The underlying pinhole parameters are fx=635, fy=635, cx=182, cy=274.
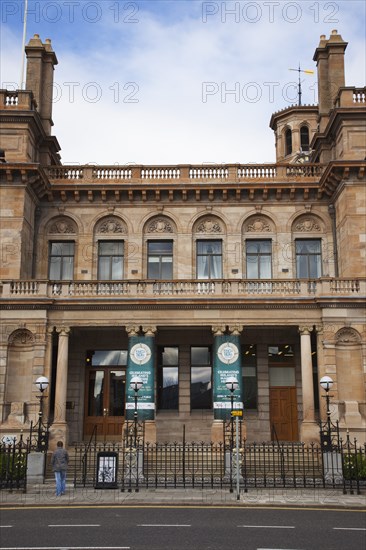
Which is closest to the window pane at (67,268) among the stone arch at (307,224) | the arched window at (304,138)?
the stone arch at (307,224)

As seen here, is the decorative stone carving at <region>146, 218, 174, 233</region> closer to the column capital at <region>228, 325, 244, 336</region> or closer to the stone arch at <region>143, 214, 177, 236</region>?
the stone arch at <region>143, 214, 177, 236</region>

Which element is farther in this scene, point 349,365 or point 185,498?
point 349,365

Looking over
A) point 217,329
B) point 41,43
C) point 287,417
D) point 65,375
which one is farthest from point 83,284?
point 41,43

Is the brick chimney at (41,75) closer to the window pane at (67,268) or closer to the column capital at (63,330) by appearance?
the window pane at (67,268)

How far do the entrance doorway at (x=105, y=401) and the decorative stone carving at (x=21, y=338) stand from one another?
14.5 ft

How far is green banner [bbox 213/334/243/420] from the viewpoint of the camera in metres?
28.1

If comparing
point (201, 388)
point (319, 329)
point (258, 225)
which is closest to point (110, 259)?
point (258, 225)

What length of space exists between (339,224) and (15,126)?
701 inches

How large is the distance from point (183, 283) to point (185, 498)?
1251cm

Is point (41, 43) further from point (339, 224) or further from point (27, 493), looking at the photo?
point (27, 493)

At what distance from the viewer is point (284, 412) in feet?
105

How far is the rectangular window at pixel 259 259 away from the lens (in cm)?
3450

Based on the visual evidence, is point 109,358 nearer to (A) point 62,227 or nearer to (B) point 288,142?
(A) point 62,227

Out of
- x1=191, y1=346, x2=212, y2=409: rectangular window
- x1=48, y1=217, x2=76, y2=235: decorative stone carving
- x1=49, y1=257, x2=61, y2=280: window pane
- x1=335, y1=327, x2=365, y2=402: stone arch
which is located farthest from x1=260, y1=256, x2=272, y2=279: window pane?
x1=49, y1=257, x2=61, y2=280: window pane
